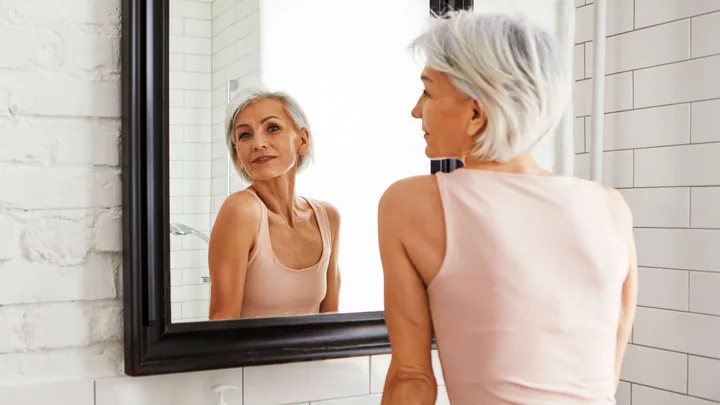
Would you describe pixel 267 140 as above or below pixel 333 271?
above

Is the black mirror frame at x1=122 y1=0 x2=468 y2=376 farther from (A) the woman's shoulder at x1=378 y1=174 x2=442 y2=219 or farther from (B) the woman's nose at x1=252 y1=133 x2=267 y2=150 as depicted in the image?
(A) the woman's shoulder at x1=378 y1=174 x2=442 y2=219

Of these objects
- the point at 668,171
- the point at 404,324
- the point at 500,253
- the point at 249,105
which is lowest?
the point at 404,324

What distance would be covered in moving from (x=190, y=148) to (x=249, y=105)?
0.12 metres

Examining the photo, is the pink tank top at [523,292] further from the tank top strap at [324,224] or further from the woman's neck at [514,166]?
the tank top strap at [324,224]

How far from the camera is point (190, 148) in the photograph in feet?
4.35

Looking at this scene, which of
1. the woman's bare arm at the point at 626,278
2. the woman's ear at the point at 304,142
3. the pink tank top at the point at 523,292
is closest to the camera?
the pink tank top at the point at 523,292

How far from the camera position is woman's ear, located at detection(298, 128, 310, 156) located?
143 cm

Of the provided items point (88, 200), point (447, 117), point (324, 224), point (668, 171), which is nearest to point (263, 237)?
point (324, 224)

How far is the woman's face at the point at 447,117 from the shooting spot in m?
1.15

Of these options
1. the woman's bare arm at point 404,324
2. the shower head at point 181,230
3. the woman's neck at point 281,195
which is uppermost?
the woman's neck at point 281,195

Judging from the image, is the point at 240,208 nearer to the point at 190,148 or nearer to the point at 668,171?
the point at 190,148

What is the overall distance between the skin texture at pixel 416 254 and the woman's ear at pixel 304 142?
0.32m

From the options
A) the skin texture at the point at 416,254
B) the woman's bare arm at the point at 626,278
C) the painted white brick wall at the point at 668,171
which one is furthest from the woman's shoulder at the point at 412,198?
the painted white brick wall at the point at 668,171

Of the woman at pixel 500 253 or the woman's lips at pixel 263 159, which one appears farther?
the woman's lips at pixel 263 159
